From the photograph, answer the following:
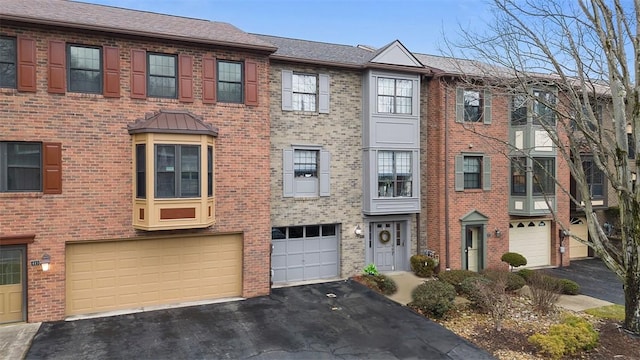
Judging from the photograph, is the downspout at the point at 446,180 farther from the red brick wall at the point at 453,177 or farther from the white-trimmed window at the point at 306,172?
the white-trimmed window at the point at 306,172

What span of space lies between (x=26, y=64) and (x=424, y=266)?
580 inches

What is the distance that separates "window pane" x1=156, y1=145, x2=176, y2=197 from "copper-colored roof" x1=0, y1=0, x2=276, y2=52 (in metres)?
3.44

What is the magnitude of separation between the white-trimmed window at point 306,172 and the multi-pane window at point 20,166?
7.47 meters

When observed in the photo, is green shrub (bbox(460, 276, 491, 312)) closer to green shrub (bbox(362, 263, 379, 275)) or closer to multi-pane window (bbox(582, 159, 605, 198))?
green shrub (bbox(362, 263, 379, 275))

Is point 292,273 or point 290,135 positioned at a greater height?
point 290,135

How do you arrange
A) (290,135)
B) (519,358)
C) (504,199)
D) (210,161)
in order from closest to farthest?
(519,358), (210,161), (290,135), (504,199)

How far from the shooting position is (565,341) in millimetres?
8766

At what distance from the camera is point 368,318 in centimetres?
1108

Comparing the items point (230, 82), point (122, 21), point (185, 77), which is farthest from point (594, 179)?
point (122, 21)

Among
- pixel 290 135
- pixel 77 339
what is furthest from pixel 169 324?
pixel 290 135

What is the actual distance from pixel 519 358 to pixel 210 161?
382 inches

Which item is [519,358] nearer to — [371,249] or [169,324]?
[371,249]

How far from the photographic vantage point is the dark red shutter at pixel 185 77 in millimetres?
11945

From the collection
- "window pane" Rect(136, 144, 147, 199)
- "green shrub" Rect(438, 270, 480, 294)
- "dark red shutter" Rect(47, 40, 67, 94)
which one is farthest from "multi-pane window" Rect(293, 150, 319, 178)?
"dark red shutter" Rect(47, 40, 67, 94)
